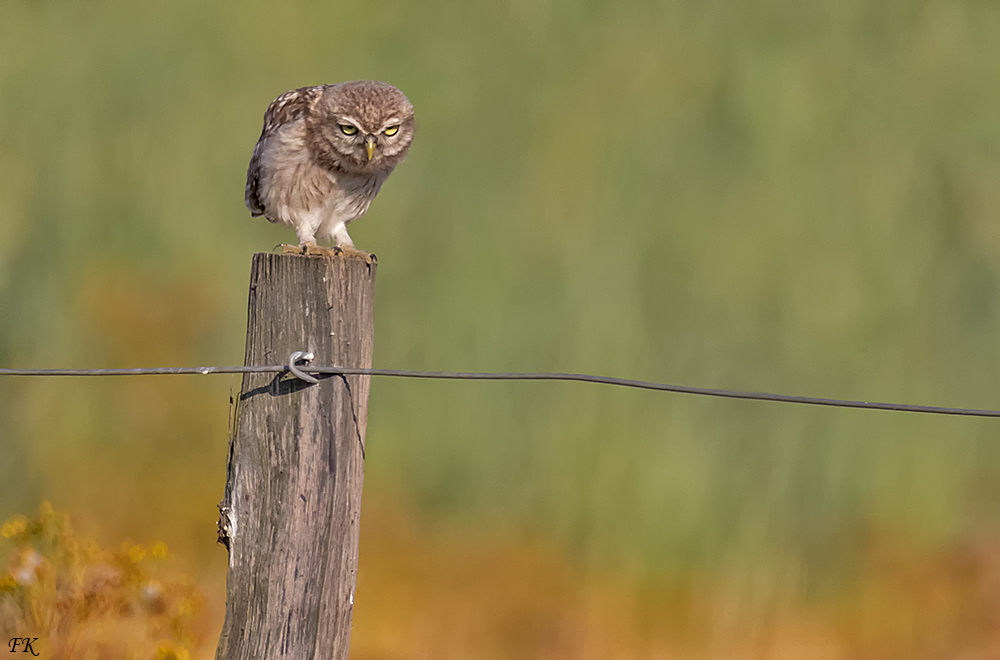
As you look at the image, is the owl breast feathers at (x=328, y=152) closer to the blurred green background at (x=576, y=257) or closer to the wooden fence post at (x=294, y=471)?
the blurred green background at (x=576, y=257)

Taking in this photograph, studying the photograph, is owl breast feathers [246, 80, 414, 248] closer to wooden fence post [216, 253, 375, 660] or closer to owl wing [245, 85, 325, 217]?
owl wing [245, 85, 325, 217]

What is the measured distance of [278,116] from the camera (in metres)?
4.08

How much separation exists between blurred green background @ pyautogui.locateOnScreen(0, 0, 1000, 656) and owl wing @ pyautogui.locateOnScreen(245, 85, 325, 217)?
0.76 m

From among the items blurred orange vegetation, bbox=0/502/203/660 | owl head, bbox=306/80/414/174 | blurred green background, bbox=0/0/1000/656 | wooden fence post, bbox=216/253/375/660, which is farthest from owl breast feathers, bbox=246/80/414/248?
wooden fence post, bbox=216/253/375/660

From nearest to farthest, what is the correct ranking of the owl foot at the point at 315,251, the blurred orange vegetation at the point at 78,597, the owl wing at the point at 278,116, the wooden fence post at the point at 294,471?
the wooden fence post at the point at 294,471, the owl foot at the point at 315,251, the blurred orange vegetation at the point at 78,597, the owl wing at the point at 278,116

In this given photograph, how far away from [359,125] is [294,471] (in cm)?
182

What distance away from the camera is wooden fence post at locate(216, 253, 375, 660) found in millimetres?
2217

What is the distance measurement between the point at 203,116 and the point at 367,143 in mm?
2217

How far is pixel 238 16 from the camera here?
6.35 meters

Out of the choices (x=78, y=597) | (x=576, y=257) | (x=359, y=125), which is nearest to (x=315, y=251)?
(x=359, y=125)

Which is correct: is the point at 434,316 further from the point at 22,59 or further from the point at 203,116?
the point at 22,59

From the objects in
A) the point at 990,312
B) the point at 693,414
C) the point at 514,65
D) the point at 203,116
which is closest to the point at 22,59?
the point at 203,116

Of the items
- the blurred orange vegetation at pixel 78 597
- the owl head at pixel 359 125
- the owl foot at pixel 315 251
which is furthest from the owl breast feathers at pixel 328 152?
the blurred orange vegetation at pixel 78 597

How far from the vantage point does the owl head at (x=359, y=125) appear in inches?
147
